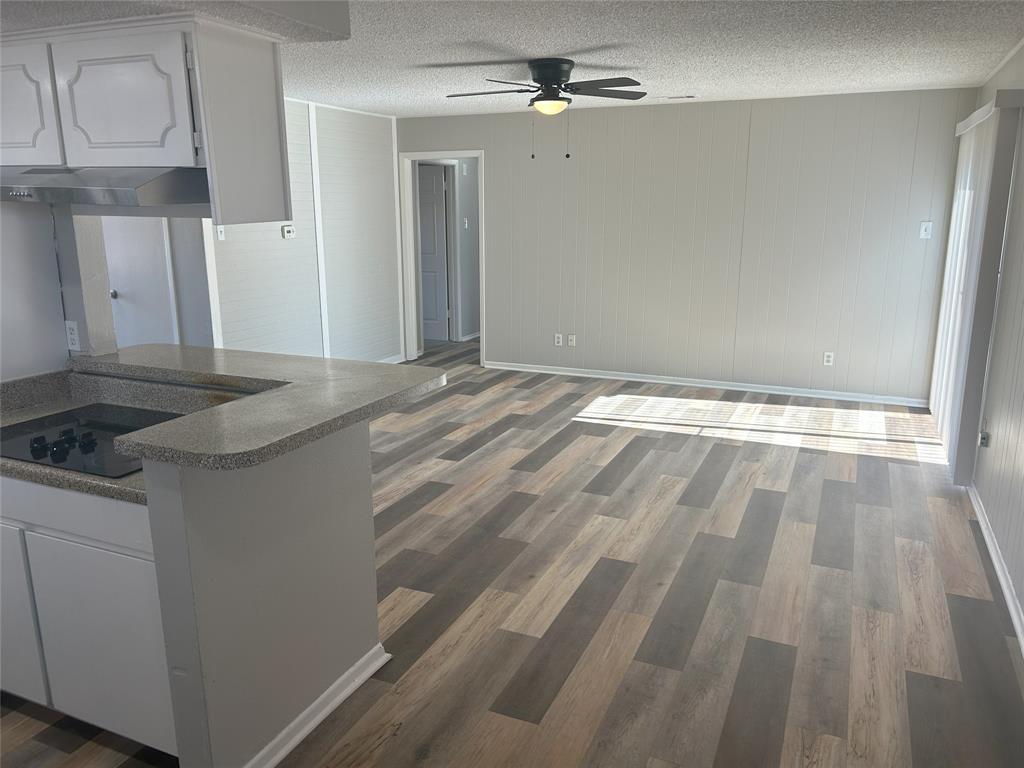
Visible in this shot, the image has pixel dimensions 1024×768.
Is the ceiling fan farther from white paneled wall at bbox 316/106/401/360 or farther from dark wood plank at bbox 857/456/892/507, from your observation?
dark wood plank at bbox 857/456/892/507

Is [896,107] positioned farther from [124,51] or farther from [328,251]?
[124,51]

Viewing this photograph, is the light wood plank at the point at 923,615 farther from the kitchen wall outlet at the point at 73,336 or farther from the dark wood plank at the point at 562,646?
the kitchen wall outlet at the point at 73,336

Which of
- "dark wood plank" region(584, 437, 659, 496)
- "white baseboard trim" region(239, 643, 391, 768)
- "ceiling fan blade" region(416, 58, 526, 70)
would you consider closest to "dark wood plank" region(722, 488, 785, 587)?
"dark wood plank" region(584, 437, 659, 496)

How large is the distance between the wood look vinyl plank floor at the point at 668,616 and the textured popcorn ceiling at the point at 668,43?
216 cm

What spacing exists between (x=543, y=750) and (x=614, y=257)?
5107 millimetres

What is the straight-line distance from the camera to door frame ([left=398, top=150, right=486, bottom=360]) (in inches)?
284

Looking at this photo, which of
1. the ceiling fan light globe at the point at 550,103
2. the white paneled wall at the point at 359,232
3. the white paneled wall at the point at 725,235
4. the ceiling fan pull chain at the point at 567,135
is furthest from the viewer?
the ceiling fan pull chain at the point at 567,135

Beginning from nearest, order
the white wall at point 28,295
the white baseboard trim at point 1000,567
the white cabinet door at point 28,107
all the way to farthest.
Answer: the white cabinet door at point 28,107 < the white wall at point 28,295 < the white baseboard trim at point 1000,567

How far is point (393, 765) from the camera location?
217 centimetres

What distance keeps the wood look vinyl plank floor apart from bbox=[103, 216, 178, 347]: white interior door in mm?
1870

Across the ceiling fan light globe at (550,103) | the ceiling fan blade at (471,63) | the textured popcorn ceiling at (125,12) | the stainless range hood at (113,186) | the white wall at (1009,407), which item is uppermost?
the ceiling fan blade at (471,63)

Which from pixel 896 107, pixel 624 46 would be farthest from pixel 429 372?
pixel 896 107

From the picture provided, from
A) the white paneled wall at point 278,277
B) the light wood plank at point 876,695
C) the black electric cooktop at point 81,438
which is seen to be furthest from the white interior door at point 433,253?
the light wood plank at point 876,695

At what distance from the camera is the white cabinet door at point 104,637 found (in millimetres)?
2002
